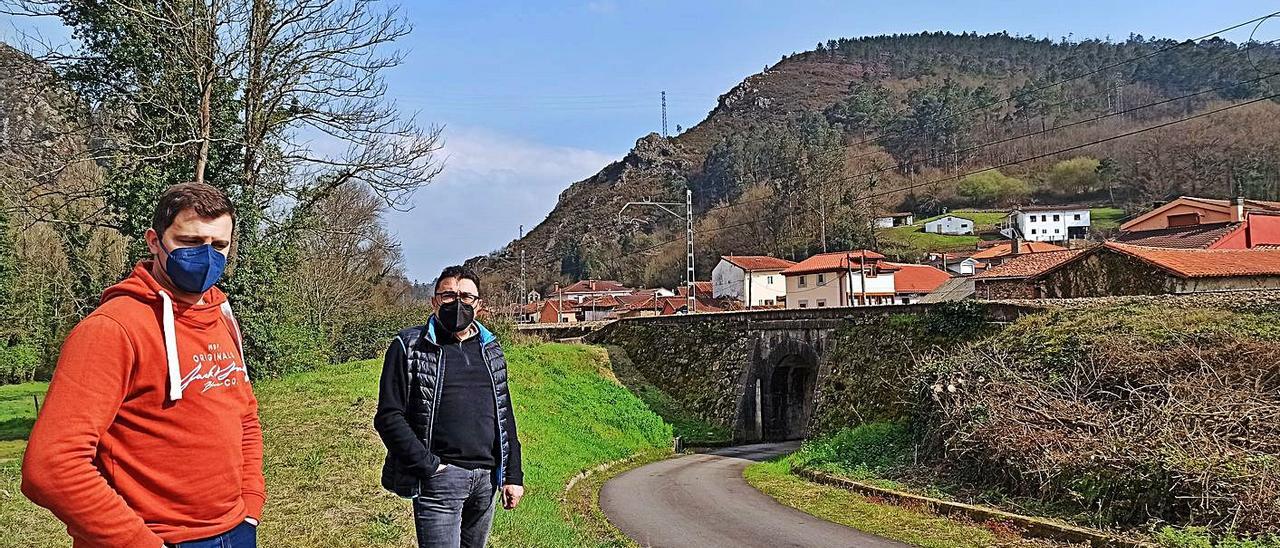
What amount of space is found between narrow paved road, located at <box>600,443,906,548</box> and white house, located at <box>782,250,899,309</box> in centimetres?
3296

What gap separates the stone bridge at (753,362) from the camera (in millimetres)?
23891

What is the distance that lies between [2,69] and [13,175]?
241cm

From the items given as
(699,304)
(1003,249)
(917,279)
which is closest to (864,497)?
(917,279)

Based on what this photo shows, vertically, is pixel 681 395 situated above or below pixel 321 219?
below

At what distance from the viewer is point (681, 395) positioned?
29797 millimetres

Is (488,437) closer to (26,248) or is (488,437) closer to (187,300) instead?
(187,300)

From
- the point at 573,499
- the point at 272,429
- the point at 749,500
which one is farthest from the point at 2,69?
the point at 749,500

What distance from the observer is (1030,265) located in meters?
25.1

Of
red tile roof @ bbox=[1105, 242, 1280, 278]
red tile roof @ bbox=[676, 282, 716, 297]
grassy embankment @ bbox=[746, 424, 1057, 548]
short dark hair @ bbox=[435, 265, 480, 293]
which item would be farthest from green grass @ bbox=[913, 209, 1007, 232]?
short dark hair @ bbox=[435, 265, 480, 293]

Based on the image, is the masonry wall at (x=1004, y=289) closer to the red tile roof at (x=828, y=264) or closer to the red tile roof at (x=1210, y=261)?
the red tile roof at (x=1210, y=261)

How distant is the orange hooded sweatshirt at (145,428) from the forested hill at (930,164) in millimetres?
51029

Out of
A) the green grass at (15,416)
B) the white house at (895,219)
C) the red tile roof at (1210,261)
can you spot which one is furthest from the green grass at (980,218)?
the green grass at (15,416)

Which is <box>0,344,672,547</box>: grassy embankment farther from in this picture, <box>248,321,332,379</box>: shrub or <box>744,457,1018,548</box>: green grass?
<box>744,457,1018,548</box>: green grass

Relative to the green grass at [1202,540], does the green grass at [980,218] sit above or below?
above
